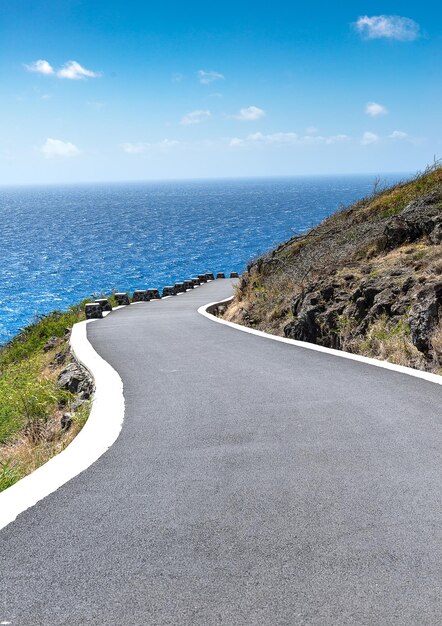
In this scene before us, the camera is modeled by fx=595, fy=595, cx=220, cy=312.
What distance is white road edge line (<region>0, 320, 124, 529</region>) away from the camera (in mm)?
4320

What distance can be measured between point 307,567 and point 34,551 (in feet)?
5.31

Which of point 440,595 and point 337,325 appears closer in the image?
point 440,595

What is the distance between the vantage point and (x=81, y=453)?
535 centimetres

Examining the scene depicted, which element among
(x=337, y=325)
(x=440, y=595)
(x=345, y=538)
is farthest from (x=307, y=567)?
(x=337, y=325)

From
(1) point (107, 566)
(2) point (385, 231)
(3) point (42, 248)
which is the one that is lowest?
(3) point (42, 248)

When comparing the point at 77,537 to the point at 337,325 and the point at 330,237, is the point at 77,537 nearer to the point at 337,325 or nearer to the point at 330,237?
the point at 337,325

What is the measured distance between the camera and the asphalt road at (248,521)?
3.01 m

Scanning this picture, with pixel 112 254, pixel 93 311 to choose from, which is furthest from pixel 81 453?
pixel 112 254

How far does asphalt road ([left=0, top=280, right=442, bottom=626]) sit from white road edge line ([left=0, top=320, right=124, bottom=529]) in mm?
118

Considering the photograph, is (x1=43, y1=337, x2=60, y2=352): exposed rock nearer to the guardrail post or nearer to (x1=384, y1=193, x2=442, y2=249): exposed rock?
the guardrail post

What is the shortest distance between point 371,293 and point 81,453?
7203 mm

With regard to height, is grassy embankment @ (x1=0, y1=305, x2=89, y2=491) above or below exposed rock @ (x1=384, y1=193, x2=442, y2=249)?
below

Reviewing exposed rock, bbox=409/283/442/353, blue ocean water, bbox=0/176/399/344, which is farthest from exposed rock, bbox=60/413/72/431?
blue ocean water, bbox=0/176/399/344

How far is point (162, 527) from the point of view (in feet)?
12.6
